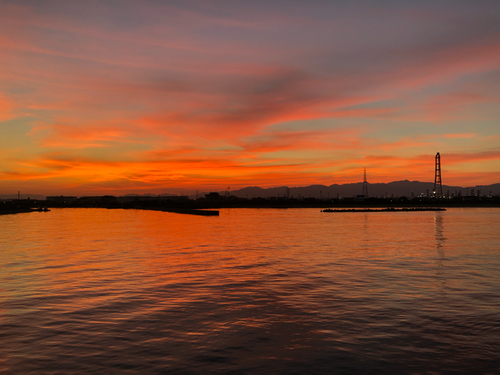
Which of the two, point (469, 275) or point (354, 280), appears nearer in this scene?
point (354, 280)

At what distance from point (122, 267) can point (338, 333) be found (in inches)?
646

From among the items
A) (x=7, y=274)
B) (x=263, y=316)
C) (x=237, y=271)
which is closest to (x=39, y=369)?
(x=263, y=316)

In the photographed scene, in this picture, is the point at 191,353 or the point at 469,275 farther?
the point at 469,275


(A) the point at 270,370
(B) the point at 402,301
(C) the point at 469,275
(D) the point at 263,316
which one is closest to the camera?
(A) the point at 270,370

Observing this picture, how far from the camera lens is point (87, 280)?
1953cm

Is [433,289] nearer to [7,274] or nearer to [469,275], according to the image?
[469,275]

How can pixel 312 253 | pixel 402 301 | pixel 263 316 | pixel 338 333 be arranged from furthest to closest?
pixel 312 253, pixel 402 301, pixel 263 316, pixel 338 333

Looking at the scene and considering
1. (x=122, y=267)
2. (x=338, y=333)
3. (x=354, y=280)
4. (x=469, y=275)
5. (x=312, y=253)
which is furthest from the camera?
(x=312, y=253)

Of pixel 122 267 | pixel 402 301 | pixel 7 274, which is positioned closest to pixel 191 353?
pixel 402 301

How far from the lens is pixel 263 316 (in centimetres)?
1304

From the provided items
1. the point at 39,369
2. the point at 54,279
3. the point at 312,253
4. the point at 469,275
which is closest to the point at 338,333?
the point at 39,369

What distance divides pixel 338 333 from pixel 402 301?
5.20 metres

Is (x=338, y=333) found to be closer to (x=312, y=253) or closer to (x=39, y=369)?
(x=39, y=369)

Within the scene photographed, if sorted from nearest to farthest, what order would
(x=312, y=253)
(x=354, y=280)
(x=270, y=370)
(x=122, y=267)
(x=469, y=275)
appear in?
(x=270, y=370)
(x=354, y=280)
(x=469, y=275)
(x=122, y=267)
(x=312, y=253)
